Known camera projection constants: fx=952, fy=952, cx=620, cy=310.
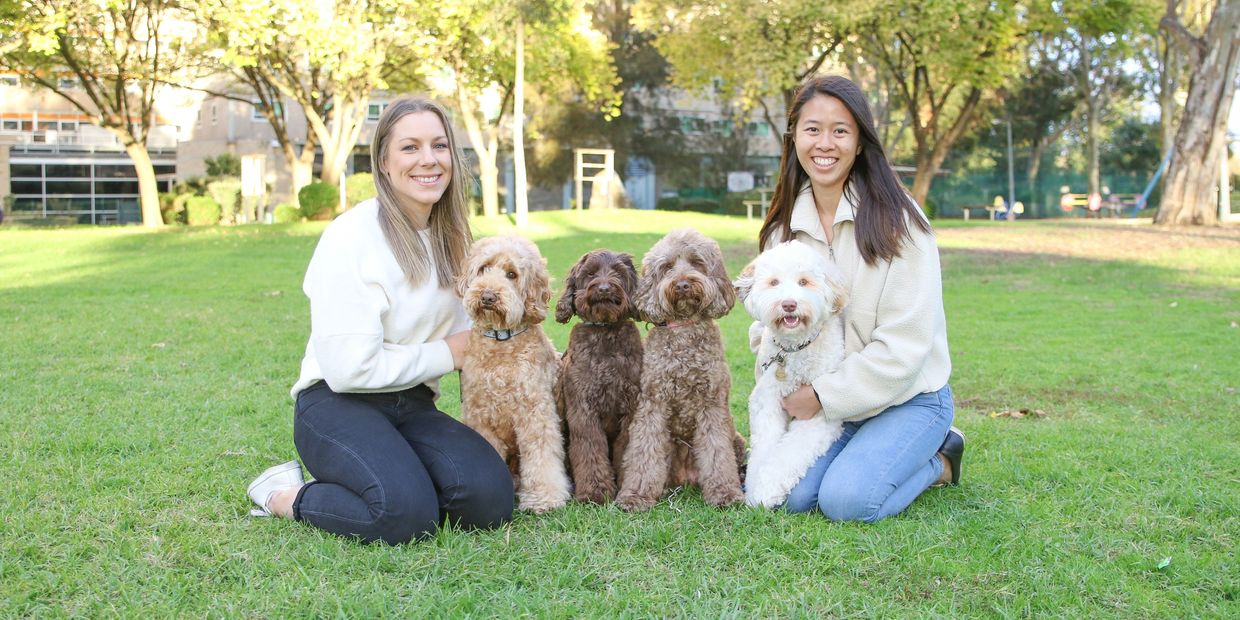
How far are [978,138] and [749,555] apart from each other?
4053 centimetres

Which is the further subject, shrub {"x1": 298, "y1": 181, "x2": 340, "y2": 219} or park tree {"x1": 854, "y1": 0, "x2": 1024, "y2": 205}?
shrub {"x1": 298, "y1": 181, "x2": 340, "y2": 219}

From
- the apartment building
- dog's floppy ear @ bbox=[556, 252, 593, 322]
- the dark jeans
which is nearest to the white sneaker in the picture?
the dark jeans

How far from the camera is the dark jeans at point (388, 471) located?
3.53 m

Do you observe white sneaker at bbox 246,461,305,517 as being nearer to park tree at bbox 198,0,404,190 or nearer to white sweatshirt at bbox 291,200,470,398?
white sweatshirt at bbox 291,200,470,398

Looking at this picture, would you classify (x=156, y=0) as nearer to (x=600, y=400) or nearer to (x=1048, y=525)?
(x=600, y=400)

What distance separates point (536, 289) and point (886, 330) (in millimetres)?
1477

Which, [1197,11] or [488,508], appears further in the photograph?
[1197,11]

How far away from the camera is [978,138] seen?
40312mm

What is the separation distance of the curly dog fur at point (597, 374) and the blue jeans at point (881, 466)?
817 millimetres

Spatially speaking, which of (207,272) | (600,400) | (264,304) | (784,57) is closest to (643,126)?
(784,57)

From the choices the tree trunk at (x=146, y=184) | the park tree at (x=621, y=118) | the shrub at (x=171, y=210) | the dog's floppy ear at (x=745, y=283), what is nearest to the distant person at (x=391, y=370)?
the dog's floppy ear at (x=745, y=283)

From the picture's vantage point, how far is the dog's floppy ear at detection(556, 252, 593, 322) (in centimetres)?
407

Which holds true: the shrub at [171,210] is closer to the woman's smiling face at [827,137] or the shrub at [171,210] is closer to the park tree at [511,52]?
the park tree at [511,52]

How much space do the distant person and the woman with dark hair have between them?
1374 millimetres
